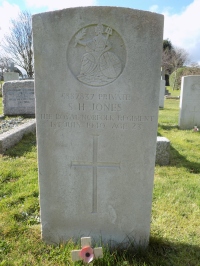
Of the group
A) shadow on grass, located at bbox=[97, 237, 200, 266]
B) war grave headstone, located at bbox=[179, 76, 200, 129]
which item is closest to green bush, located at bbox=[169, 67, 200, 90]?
war grave headstone, located at bbox=[179, 76, 200, 129]

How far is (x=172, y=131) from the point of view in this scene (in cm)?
728

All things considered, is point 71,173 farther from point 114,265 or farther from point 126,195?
point 114,265

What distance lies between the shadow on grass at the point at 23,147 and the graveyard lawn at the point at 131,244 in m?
0.18

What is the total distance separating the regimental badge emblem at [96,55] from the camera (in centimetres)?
179

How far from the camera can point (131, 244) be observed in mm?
2215

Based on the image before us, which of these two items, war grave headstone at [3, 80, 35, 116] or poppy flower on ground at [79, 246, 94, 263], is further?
war grave headstone at [3, 80, 35, 116]

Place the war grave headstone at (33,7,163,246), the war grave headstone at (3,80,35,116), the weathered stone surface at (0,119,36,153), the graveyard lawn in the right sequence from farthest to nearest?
the war grave headstone at (3,80,35,116)
the weathered stone surface at (0,119,36,153)
the graveyard lawn
the war grave headstone at (33,7,163,246)

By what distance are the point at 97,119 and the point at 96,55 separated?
55 centimetres

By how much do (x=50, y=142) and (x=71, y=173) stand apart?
0.36m

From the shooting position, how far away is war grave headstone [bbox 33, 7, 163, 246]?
179 centimetres

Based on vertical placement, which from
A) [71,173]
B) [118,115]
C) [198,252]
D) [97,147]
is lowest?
[198,252]

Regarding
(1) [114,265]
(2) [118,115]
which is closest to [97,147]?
(2) [118,115]

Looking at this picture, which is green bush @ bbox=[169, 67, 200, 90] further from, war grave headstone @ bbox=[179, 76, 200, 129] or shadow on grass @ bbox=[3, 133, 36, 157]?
shadow on grass @ bbox=[3, 133, 36, 157]

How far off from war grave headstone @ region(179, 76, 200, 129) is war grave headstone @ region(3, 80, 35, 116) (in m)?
5.33
